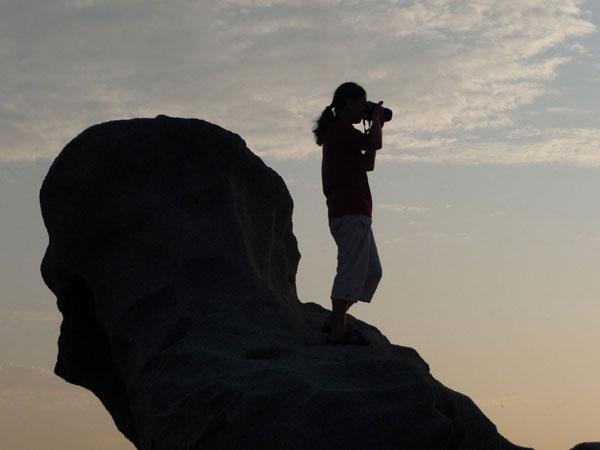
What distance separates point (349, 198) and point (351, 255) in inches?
20.4

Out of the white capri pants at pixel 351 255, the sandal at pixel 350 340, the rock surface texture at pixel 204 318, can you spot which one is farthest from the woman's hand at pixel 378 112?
the sandal at pixel 350 340

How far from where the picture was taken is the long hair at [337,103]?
10.6 meters

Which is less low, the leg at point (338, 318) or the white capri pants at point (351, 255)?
the white capri pants at point (351, 255)

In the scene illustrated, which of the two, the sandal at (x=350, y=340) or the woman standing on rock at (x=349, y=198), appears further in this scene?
the woman standing on rock at (x=349, y=198)

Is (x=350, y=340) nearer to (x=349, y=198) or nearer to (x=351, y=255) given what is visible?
(x=351, y=255)

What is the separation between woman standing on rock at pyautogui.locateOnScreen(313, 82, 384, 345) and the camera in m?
10.4

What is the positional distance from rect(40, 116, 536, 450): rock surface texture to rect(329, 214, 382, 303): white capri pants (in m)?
0.52

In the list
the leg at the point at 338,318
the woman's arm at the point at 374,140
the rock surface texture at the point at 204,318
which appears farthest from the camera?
the woman's arm at the point at 374,140

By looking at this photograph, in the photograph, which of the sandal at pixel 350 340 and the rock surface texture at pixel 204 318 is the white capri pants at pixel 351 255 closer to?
the sandal at pixel 350 340

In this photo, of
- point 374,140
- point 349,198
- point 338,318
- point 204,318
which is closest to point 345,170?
point 349,198

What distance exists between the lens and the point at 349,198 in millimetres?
10453

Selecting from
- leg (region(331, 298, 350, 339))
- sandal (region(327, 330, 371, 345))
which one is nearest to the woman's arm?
leg (region(331, 298, 350, 339))

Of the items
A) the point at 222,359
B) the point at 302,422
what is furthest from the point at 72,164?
the point at 302,422

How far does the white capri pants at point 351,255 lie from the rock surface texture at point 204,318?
1.72 ft
